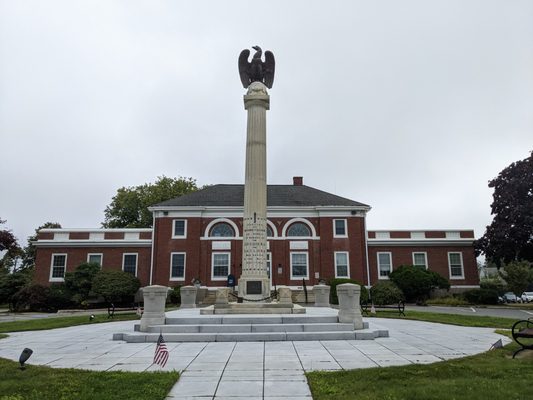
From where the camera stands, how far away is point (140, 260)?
124 ft

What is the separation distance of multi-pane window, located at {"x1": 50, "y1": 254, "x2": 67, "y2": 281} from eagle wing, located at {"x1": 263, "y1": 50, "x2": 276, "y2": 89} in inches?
1057

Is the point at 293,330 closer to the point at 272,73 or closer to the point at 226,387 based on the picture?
the point at 226,387

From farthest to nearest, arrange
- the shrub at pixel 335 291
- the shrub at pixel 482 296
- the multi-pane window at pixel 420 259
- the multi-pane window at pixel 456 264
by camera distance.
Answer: the multi-pane window at pixel 420 259 < the multi-pane window at pixel 456 264 < the shrub at pixel 482 296 < the shrub at pixel 335 291

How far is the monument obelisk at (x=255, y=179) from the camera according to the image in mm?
17969

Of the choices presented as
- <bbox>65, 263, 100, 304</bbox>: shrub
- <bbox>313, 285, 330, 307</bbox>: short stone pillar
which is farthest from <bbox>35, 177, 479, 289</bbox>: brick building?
<bbox>313, 285, 330, 307</bbox>: short stone pillar

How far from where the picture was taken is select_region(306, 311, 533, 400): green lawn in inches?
235

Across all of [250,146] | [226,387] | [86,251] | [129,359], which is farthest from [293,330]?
[86,251]

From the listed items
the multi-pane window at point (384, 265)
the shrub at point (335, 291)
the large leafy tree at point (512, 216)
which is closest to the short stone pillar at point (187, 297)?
the shrub at point (335, 291)

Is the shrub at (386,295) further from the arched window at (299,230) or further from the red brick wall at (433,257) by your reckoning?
the arched window at (299,230)

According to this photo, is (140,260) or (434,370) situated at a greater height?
(140,260)

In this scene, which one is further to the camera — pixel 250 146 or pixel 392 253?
pixel 392 253

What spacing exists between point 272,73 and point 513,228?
82.8 ft

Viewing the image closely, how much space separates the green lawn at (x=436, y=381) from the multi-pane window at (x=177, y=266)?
3061 centimetres

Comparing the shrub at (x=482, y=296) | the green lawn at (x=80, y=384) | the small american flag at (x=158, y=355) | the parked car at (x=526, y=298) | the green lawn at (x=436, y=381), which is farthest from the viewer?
the parked car at (x=526, y=298)
